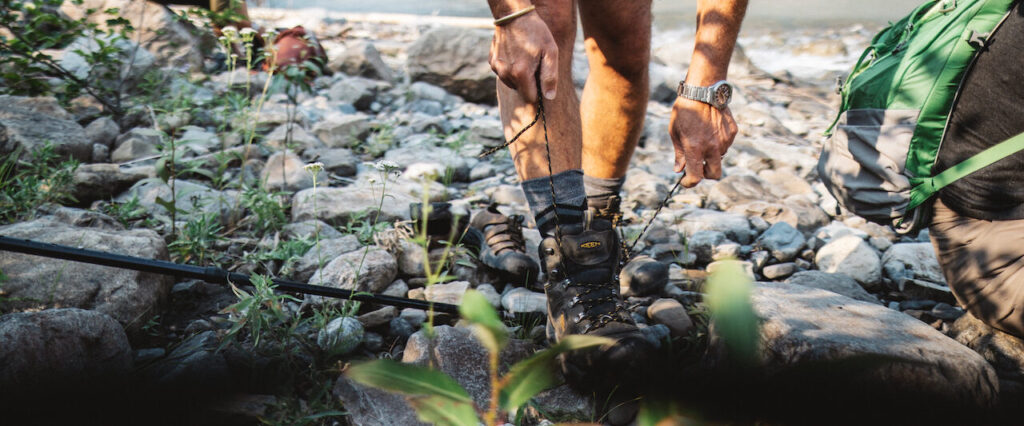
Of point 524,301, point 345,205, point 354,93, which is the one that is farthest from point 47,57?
point 524,301

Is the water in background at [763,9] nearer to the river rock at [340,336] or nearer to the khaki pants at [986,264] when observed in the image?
the khaki pants at [986,264]

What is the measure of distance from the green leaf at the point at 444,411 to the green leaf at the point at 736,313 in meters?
0.19

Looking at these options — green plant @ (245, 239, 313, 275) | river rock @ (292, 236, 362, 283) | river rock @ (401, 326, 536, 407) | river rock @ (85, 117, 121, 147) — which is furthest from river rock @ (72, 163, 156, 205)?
river rock @ (401, 326, 536, 407)

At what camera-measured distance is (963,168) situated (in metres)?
2.04

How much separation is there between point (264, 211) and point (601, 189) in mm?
1632

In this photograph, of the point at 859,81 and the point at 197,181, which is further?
the point at 197,181

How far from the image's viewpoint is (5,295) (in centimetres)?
195

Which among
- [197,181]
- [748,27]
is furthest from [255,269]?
[748,27]

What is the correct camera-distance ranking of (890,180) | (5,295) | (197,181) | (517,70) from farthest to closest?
(197,181) < (890,180) < (5,295) < (517,70)

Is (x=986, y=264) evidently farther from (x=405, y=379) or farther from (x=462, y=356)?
(x=405, y=379)

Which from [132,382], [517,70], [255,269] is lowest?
[255,269]

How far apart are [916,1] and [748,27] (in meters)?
5.58

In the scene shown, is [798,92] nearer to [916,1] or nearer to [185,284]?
[185,284]

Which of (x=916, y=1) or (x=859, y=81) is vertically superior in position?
(x=916, y=1)
